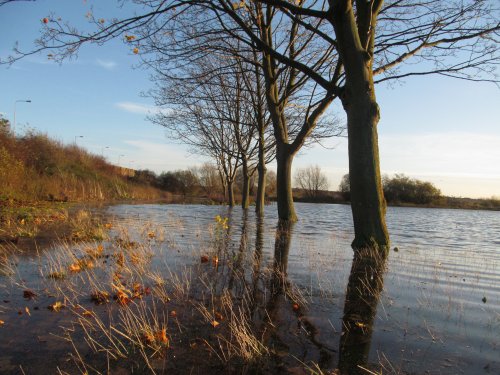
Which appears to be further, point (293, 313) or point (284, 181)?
point (284, 181)

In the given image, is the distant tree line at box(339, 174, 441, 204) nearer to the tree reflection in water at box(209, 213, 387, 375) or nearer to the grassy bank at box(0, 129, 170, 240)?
the grassy bank at box(0, 129, 170, 240)

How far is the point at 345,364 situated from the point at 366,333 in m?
0.72

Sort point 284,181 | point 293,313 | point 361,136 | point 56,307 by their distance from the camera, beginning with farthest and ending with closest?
1. point 284,181
2. point 361,136
3. point 293,313
4. point 56,307

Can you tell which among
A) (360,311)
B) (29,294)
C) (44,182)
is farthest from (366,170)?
(44,182)

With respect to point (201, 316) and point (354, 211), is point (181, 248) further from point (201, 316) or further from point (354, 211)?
point (201, 316)

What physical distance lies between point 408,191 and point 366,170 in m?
57.2

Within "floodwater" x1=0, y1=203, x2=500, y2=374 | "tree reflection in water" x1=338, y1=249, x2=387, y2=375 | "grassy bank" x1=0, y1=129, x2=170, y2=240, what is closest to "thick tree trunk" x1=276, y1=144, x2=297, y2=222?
"grassy bank" x1=0, y1=129, x2=170, y2=240

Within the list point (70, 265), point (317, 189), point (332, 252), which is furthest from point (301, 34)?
point (317, 189)

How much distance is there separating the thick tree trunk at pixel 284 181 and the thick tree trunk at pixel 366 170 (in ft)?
26.5

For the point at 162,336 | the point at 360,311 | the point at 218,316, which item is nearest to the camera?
the point at 162,336

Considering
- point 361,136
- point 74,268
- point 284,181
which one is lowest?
point 74,268

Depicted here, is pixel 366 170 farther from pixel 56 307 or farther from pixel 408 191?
pixel 408 191

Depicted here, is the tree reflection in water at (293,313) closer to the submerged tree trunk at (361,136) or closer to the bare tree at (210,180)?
the submerged tree trunk at (361,136)

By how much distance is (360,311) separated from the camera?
13.8 ft
